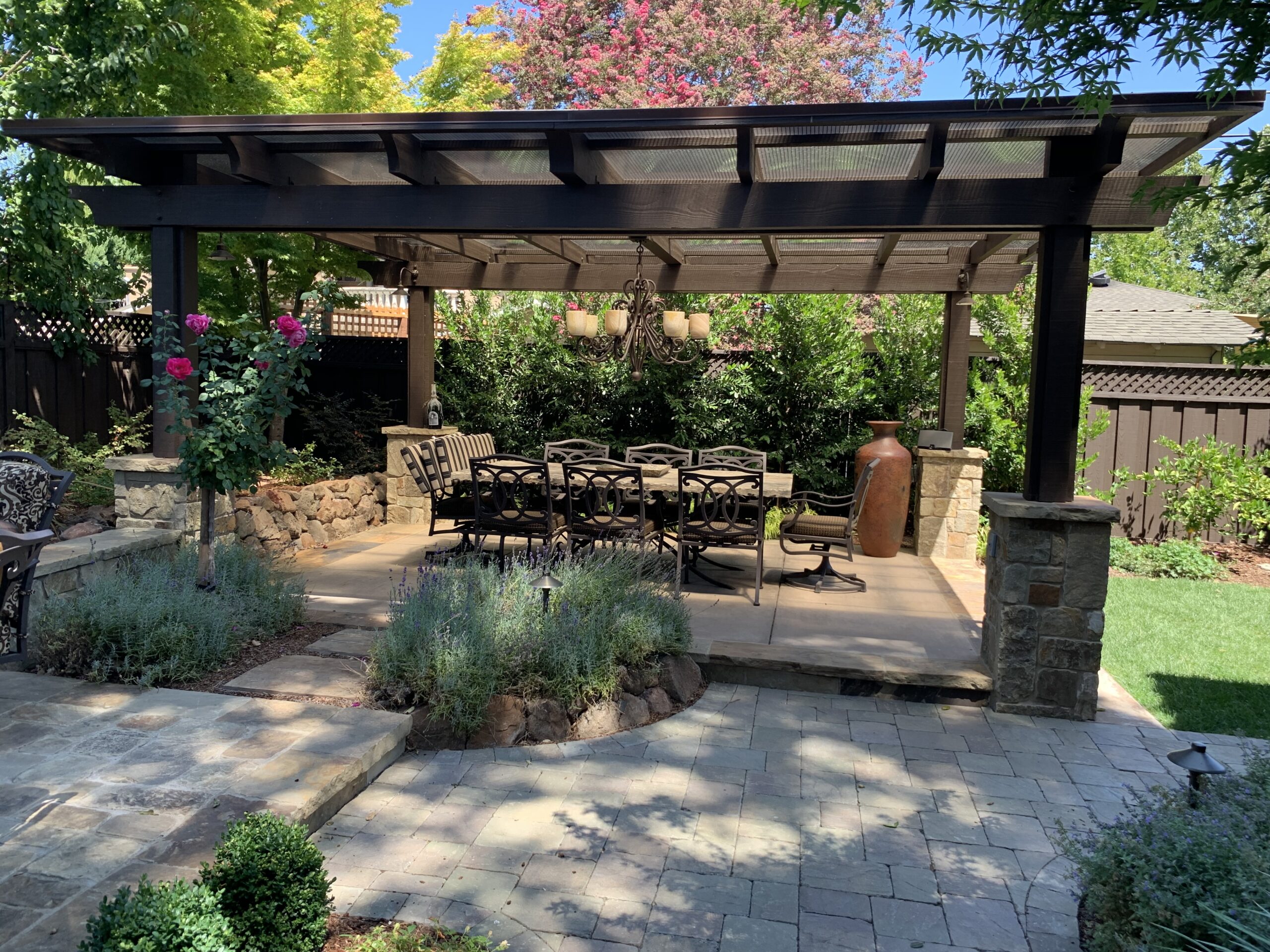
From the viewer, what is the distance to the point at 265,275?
8.77 m

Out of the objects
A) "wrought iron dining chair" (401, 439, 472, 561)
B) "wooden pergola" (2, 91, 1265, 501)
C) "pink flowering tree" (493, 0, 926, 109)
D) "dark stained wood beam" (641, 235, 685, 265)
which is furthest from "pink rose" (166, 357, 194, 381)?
"pink flowering tree" (493, 0, 926, 109)

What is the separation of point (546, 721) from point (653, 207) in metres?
2.70

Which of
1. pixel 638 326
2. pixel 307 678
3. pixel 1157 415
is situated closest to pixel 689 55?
pixel 1157 415

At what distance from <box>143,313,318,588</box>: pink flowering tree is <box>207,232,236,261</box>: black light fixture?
2.72 meters

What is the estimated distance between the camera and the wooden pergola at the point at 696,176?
4312 mm

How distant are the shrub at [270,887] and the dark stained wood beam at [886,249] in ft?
16.8

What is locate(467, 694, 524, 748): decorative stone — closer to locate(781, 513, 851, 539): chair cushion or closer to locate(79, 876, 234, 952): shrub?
locate(79, 876, 234, 952): shrub

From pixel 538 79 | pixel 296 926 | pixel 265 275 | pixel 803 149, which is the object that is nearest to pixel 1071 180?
pixel 803 149

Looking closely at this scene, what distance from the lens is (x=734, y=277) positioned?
328 inches

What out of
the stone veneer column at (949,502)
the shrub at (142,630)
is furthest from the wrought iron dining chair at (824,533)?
the shrub at (142,630)

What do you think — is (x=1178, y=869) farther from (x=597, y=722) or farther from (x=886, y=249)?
(x=886, y=249)

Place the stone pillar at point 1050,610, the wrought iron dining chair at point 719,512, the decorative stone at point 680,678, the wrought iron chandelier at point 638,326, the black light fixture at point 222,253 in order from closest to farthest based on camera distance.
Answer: the stone pillar at point 1050,610, the decorative stone at point 680,678, the wrought iron dining chair at point 719,512, the wrought iron chandelier at point 638,326, the black light fixture at point 222,253

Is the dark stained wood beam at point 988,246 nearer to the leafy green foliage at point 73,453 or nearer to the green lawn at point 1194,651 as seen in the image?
the green lawn at point 1194,651

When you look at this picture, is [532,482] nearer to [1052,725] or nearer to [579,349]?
[579,349]
